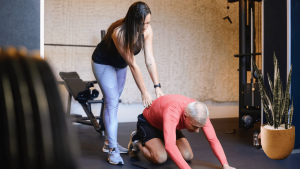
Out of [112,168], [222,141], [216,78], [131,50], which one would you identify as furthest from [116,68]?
[216,78]

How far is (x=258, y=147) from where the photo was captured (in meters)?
2.70

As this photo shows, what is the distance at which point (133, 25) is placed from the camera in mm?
1809

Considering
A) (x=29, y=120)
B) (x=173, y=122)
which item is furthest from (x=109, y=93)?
(x=29, y=120)

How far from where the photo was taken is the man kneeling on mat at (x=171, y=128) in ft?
5.37

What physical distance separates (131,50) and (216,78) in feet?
12.2

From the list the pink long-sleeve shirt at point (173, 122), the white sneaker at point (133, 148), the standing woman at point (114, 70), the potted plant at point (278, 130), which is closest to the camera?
the pink long-sleeve shirt at point (173, 122)

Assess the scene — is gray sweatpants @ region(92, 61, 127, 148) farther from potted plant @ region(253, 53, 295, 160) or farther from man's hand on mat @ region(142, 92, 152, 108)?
potted plant @ region(253, 53, 295, 160)

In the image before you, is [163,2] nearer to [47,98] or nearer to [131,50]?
[131,50]

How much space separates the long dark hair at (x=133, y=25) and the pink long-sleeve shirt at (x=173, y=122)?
46cm

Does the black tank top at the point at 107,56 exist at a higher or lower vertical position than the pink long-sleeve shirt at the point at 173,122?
higher

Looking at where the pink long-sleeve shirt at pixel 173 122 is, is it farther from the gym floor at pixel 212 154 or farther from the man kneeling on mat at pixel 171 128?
the gym floor at pixel 212 154

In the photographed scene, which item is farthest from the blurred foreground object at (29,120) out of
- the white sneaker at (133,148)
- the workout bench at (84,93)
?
the workout bench at (84,93)

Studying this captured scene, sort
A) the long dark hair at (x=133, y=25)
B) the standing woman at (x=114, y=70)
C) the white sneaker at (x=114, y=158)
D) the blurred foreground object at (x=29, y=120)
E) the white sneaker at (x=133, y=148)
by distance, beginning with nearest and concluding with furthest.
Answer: the blurred foreground object at (x=29, y=120)
the long dark hair at (x=133, y=25)
the standing woman at (x=114, y=70)
the white sneaker at (x=114, y=158)
the white sneaker at (x=133, y=148)

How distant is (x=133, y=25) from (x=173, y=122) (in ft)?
2.33
